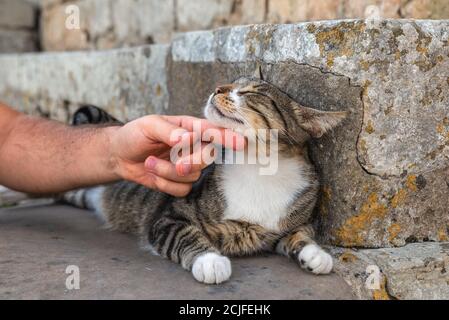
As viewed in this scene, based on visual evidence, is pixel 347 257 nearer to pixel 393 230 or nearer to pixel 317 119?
pixel 393 230

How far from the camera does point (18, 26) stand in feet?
21.7

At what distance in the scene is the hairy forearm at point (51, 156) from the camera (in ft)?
7.73

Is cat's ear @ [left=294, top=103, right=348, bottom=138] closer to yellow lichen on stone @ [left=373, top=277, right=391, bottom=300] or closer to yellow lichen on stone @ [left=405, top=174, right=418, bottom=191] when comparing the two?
yellow lichen on stone @ [left=405, top=174, right=418, bottom=191]

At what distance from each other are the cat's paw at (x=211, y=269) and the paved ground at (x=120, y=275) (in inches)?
1.1

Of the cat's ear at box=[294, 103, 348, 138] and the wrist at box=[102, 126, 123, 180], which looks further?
the wrist at box=[102, 126, 123, 180]

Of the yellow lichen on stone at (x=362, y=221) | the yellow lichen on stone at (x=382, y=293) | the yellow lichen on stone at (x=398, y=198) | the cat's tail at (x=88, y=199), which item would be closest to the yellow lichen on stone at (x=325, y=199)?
the yellow lichen on stone at (x=362, y=221)

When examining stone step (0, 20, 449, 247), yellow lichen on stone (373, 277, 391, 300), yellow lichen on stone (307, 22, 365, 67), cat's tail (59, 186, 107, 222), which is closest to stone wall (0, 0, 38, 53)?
cat's tail (59, 186, 107, 222)

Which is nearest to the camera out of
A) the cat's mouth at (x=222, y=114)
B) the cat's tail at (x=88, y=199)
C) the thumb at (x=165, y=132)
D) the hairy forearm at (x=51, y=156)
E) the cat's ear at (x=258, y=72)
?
the thumb at (x=165, y=132)

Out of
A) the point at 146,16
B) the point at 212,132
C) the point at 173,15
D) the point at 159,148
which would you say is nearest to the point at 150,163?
the point at 159,148

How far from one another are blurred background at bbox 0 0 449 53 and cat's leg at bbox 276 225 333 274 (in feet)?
3.53

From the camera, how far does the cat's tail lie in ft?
10.2

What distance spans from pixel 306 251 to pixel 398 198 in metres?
0.41

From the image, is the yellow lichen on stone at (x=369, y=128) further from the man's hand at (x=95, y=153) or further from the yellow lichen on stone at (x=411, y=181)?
the man's hand at (x=95, y=153)

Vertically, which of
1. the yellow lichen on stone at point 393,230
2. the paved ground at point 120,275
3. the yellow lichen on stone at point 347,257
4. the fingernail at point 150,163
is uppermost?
the fingernail at point 150,163
